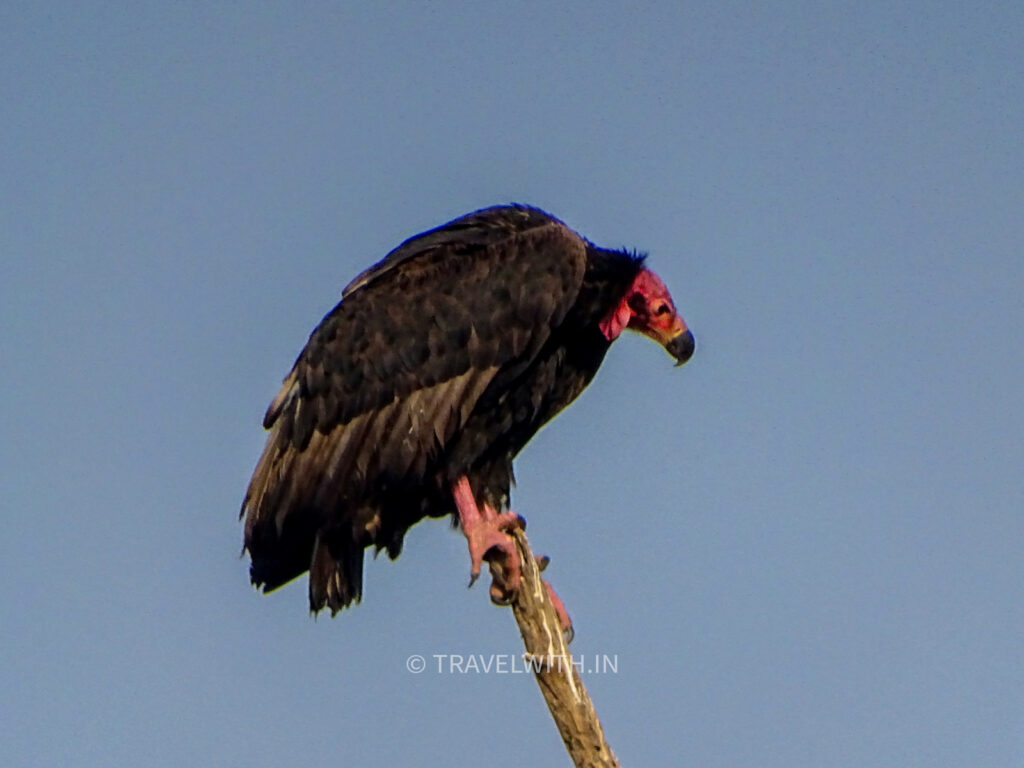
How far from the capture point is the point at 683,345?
319 inches

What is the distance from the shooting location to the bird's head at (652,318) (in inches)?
310

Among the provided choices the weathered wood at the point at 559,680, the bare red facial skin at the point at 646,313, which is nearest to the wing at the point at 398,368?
the bare red facial skin at the point at 646,313

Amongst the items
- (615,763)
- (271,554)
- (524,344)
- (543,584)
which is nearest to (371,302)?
(524,344)

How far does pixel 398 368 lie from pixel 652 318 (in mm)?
1500

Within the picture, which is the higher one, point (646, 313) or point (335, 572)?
point (646, 313)

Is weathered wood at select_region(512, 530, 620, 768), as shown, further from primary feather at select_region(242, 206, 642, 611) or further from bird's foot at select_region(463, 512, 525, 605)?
primary feather at select_region(242, 206, 642, 611)

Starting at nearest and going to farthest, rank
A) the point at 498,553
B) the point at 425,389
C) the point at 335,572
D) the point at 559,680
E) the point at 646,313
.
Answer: the point at 559,680
the point at 498,553
the point at 425,389
the point at 335,572
the point at 646,313

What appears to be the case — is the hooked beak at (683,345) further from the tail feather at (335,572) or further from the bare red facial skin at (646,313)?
the tail feather at (335,572)

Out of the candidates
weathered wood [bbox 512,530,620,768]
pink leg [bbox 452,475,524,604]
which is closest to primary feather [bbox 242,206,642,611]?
pink leg [bbox 452,475,524,604]

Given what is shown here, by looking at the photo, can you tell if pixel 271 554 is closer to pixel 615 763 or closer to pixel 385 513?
pixel 385 513

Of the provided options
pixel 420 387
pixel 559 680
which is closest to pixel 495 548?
pixel 559 680

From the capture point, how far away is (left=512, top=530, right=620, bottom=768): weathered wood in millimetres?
6055

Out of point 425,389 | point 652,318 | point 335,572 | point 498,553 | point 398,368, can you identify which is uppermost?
point 652,318

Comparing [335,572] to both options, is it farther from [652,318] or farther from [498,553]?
[652,318]
